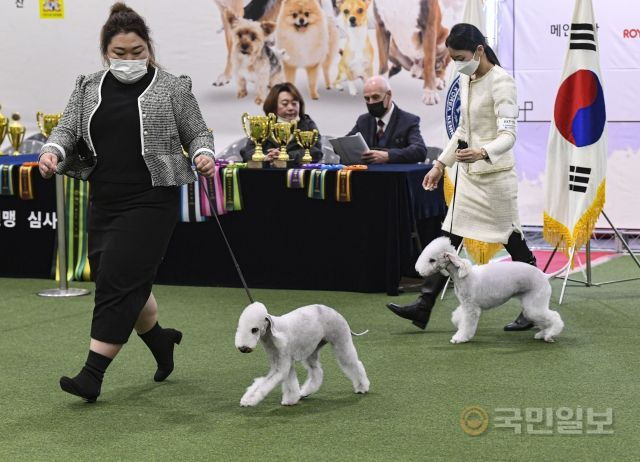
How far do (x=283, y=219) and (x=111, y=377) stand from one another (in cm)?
235

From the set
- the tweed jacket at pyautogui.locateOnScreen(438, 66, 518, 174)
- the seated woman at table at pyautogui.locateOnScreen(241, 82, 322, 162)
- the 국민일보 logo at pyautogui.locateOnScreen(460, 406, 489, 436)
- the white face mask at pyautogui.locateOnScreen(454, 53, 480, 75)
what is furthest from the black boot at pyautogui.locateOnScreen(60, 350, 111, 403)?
the seated woman at table at pyautogui.locateOnScreen(241, 82, 322, 162)

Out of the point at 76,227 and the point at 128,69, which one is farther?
the point at 76,227

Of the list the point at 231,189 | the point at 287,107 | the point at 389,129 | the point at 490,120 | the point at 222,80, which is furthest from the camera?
the point at 222,80

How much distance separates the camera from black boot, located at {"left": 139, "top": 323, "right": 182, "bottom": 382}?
411cm

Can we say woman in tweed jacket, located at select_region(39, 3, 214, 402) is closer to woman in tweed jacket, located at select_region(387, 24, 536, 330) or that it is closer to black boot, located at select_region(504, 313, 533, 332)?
woman in tweed jacket, located at select_region(387, 24, 536, 330)

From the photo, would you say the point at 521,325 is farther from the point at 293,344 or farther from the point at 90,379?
the point at 90,379

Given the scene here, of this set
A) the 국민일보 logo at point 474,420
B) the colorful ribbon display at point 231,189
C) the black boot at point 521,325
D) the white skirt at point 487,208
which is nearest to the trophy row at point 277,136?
the colorful ribbon display at point 231,189

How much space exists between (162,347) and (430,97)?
13.7 ft

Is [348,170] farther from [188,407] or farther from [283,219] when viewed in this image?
[188,407]

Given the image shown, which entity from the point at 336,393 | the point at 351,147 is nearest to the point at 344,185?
the point at 351,147

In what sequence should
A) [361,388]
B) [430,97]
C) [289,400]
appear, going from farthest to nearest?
1. [430,97]
2. [361,388]
3. [289,400]

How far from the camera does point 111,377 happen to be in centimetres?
426

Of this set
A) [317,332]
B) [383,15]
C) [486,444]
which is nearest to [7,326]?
[317,332]

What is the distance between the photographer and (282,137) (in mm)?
6594
